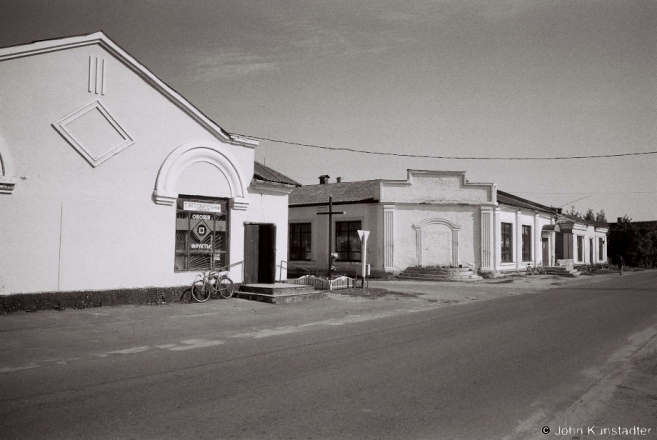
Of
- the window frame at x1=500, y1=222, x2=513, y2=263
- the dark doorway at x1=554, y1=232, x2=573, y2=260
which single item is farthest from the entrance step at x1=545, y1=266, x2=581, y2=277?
the dark doorway at x1=554, y1=232, x2=573, y2=260

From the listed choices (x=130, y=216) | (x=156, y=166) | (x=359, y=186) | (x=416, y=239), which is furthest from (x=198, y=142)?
(x=359, y=186)

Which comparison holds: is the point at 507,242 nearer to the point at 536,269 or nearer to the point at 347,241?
the point at 536,269

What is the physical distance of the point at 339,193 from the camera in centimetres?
3294

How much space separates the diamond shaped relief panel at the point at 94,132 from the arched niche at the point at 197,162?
58.2 inches

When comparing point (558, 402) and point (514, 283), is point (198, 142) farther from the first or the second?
point (514, 283)

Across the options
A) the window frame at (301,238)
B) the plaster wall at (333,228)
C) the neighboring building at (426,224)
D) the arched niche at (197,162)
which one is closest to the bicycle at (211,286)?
the arched niche at (197,162)

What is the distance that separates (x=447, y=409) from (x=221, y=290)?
11586 millimetres

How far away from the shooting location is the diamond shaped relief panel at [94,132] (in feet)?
43.5

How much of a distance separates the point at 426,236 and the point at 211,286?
1624cm

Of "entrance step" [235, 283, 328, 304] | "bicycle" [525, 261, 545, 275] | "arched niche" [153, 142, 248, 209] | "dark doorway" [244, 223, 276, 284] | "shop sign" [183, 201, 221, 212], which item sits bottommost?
"entrance step" [235, 283, 328, 304]

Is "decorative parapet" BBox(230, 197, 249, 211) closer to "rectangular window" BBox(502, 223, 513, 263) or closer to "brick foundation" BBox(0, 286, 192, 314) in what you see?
"brick foundation" BBox(0, 286, 192, 314)

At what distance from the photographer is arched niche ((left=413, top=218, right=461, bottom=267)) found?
1135 inches

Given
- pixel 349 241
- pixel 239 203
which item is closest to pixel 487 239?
pixel 349 241

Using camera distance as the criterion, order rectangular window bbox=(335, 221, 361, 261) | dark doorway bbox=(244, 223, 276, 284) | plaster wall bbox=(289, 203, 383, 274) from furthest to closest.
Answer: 1. rectangular window bbox=(335, 221, 361, 261)
2. plaster wall bbox=(289, 203, 383, 274)
3. dark doorway bbox=(244, 223, 276, 284)
